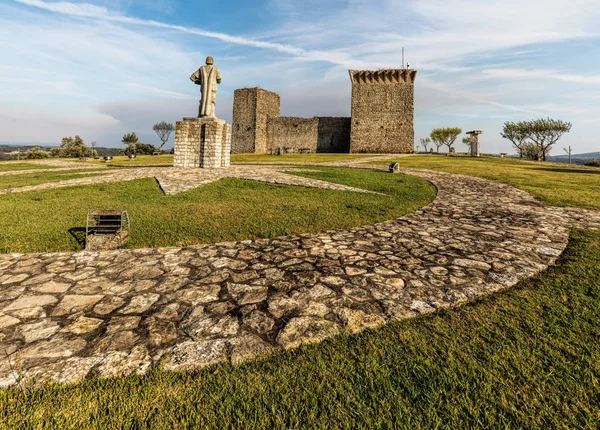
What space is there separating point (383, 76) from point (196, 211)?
3897cm

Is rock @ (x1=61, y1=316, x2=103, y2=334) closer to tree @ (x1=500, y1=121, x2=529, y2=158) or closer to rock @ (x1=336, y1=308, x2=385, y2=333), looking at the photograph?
rock @ (x1=336, y1=308, x2=385, y2=333)

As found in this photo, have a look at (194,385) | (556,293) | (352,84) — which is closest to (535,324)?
(556,293)

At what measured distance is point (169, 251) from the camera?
15.1ft

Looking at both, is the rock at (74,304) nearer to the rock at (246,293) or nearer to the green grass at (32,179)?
the rock at (246,293)

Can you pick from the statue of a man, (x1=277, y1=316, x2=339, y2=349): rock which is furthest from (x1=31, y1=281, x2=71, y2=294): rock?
the statue of a man

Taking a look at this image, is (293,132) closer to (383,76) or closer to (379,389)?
A: (383,76)

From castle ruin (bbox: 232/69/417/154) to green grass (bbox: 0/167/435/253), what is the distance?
28.4 m

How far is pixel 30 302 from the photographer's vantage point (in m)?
3.03

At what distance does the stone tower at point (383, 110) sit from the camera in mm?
39219

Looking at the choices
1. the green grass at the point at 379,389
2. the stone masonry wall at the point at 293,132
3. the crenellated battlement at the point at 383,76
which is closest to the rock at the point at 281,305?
the green grass at the point at 379,389

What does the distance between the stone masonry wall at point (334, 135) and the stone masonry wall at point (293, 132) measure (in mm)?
710

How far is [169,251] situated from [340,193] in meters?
5.96

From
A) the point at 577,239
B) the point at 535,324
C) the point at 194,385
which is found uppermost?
the point at 577,239

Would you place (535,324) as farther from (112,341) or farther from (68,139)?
(68,139)
